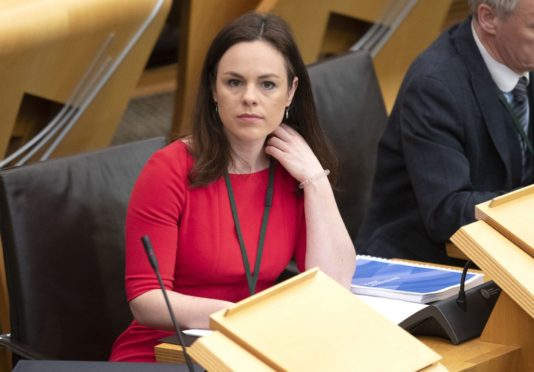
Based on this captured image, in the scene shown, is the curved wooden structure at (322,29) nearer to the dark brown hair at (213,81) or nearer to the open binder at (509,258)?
the dark brown hair at (213,81)

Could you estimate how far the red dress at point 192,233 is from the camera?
2.22 meters

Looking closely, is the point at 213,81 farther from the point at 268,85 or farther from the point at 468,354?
the point at 468,354

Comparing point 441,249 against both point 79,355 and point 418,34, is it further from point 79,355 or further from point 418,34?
point 418,34

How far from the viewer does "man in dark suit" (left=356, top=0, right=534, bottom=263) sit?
280 cm

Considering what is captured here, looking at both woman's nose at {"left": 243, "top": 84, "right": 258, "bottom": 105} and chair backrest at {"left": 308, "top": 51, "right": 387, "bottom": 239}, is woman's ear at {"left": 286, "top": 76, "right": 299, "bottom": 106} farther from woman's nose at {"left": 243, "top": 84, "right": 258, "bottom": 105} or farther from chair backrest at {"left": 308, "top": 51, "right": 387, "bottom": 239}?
chair backrest at {"left": 308, "top": 51, "right": 387, "bottom": 239}

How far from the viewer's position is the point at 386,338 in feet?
5.27

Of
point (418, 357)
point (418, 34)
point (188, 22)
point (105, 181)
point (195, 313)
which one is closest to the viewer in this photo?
point (418, 357)

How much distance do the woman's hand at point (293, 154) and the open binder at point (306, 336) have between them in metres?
0.75

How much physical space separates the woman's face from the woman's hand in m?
0.08

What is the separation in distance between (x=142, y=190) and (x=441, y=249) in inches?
39.4

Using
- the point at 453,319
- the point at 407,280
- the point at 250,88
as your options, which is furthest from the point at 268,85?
the point at 453,319

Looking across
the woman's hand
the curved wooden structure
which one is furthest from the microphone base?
the curved wooden structure

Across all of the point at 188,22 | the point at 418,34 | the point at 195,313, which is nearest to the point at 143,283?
the point at 195,313

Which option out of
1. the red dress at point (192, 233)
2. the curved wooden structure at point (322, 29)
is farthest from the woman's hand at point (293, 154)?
the curved wooden structure at point (322, 29)
